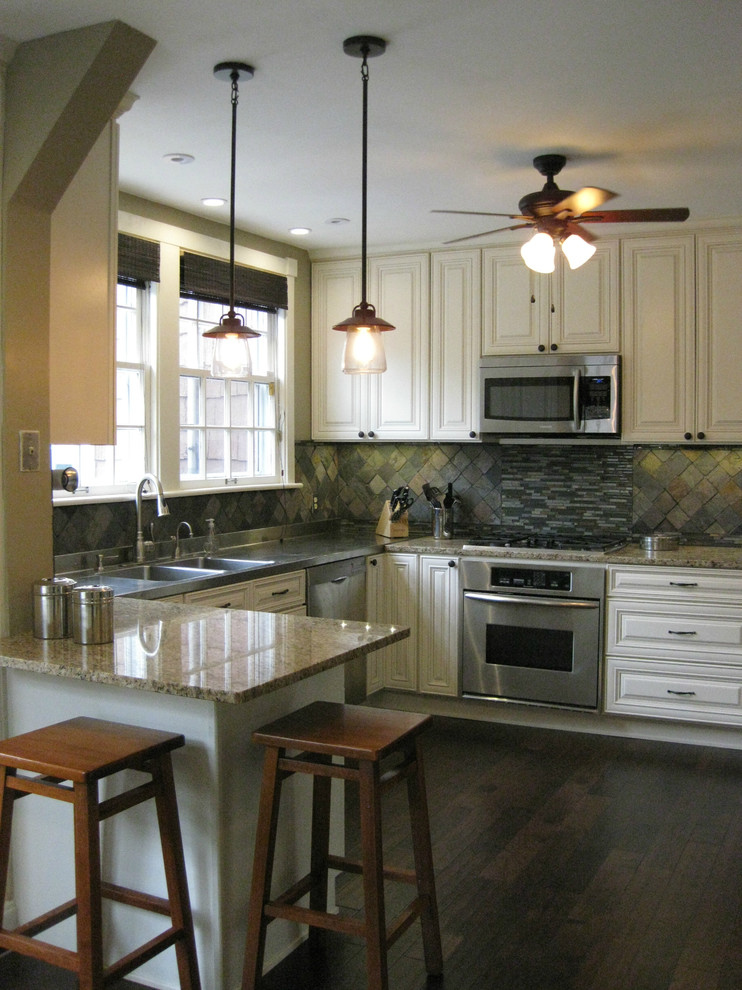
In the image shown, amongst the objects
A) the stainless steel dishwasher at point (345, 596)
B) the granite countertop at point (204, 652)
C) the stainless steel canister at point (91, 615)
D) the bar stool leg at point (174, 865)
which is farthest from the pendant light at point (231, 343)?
the stainless steel dishwasher at point (345, 596)

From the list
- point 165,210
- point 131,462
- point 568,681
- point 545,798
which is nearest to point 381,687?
point 568,681

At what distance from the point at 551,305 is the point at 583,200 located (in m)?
1.69

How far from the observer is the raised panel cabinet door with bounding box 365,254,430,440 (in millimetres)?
5270

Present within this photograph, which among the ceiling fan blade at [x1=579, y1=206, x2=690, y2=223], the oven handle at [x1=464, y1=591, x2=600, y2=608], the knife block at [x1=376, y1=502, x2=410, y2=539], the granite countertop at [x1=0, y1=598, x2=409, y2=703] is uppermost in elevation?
the ceiling fan blade at [x1=579, y1=206, x2=690, y2=223]

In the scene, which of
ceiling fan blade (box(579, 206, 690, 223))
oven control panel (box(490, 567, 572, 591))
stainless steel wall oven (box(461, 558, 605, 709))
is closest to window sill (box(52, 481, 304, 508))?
stainless steel wall oven (box(461, 558, 605, 709))

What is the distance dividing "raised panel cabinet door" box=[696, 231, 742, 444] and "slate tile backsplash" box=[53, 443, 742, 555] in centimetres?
30

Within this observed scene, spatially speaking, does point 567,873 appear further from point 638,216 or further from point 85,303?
point 85,303

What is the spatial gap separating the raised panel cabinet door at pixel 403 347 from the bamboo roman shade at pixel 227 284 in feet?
1.83

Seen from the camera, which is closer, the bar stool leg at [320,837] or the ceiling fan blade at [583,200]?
the bar stool leg at [320,837]

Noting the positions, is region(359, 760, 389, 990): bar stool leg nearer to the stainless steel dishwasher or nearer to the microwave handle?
the stainless steel dishwasher

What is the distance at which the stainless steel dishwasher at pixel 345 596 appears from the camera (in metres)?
Result: 4.59

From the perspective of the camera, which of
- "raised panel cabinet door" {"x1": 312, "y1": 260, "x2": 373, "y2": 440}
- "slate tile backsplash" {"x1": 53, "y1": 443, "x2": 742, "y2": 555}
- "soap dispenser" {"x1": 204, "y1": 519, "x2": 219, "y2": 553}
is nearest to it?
"soap dispenser" {"x1": 204, "y1": 519, "x2": 219, "y2": 553}

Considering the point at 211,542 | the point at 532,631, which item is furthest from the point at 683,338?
the point at 211,542

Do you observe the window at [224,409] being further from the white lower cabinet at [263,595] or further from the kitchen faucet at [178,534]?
the white lower cabinet at [263,595]
